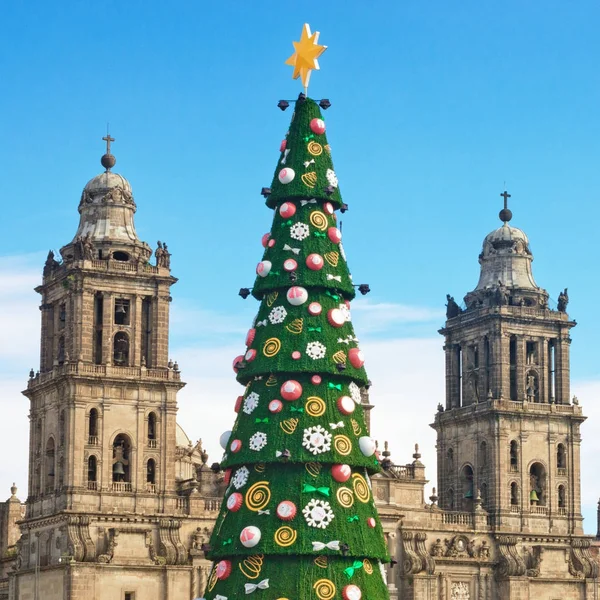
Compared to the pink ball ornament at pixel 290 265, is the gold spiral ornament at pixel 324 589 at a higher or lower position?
lower

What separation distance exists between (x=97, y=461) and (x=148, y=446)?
2.75 metres

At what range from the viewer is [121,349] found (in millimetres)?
81438

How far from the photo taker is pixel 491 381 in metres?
90.7

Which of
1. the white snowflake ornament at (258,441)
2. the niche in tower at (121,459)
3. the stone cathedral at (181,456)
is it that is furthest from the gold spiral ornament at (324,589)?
the niche in tower at (121,459)

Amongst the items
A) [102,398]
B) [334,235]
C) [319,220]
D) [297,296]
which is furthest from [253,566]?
[102,398]

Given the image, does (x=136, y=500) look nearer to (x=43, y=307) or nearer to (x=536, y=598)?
(x=43, y=307)

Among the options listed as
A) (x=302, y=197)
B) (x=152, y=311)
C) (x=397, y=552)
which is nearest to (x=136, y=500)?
(x=152, y=311)

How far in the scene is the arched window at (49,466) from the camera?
8062 centimetres

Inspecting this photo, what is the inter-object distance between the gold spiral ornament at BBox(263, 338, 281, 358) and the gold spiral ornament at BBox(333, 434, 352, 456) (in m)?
2.42

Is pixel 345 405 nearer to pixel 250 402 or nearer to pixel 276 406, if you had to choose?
pixel 276 406

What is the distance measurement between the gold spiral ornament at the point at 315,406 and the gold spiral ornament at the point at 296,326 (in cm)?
160

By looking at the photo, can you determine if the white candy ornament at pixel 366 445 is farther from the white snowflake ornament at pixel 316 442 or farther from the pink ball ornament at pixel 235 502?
the pink ball ornament at pixel 235 502

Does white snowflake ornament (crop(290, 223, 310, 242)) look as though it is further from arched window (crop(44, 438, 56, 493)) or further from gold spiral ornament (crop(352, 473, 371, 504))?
arched window (crop(44, 438, 56, 493))

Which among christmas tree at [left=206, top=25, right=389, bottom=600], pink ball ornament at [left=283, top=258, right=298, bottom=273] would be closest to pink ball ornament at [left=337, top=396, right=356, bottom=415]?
christmas tree at [left=206, top=25, right=389, bottom=600]
